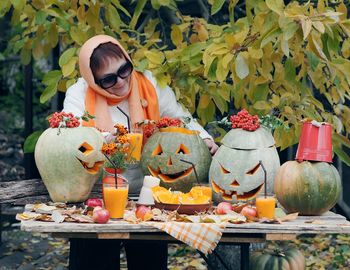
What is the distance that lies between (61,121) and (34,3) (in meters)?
1.13

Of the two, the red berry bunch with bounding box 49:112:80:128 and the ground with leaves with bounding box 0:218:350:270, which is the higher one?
the red berry bunch with bounding box 49:112:80:128

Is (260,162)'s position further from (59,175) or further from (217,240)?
(59,175)

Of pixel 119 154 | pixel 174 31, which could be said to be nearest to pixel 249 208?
pixel 119 154

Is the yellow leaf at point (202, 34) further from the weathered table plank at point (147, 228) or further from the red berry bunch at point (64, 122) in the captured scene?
the weathered table plank at point (147, 228)

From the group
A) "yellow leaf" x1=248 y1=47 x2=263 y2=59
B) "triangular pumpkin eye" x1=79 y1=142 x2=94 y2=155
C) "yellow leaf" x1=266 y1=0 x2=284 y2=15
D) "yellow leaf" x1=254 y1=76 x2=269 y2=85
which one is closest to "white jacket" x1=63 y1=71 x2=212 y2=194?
"triangular pumpkin eye" x1=79 y1=142 x2=94 y2=155

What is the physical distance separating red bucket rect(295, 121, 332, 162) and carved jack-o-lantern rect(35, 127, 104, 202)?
1.07 metres

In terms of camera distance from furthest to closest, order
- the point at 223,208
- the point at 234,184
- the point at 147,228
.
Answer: the point at 234,184
the point at 223,208
the point at 147,228

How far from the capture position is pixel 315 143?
4.61 m

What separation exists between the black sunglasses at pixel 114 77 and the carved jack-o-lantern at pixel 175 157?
378 millimetres

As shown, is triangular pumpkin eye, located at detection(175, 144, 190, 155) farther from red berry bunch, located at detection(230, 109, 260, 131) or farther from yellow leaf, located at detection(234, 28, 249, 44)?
yellow leaf, located at detection(234, 28, 249, 44)

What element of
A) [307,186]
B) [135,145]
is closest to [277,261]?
[307,186]

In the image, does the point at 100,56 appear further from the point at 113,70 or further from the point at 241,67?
the point at 241,67

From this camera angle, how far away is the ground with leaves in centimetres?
792

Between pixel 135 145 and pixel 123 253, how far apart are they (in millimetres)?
3825
